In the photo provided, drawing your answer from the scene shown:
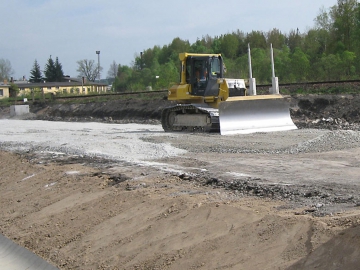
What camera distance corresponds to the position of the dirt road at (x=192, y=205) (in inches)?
213

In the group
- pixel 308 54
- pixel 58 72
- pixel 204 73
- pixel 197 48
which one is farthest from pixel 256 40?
pixel 58 72

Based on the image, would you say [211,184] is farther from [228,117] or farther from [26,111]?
[26,111]

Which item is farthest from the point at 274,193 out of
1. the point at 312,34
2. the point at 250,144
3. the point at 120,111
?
the point at 312,34

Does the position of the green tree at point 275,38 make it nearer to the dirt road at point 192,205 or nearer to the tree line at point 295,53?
the tree line at point 295,53

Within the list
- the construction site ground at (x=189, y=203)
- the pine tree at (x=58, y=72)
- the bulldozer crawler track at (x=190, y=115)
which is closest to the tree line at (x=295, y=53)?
the bulldozer crawler track at (x=190, y=115)

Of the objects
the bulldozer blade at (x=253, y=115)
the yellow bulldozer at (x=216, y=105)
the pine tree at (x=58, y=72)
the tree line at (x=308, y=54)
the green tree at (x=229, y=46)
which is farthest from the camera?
the pine tree at (x=58, y=72)

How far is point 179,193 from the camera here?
7902 millimetres

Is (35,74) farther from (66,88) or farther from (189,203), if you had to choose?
(189,203)

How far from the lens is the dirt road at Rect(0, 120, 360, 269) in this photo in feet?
17.7

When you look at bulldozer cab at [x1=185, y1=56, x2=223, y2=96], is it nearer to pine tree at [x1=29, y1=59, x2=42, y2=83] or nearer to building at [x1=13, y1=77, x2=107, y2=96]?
building at [x1=13, y1=77, x2=107, y2=96]

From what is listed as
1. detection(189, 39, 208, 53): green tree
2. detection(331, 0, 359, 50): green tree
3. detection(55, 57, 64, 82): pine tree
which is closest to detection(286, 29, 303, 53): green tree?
detection(189, 39, 208, 53): green tree

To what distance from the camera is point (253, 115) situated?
17703 millimetres

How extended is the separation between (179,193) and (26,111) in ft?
113

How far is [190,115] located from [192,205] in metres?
12.1
